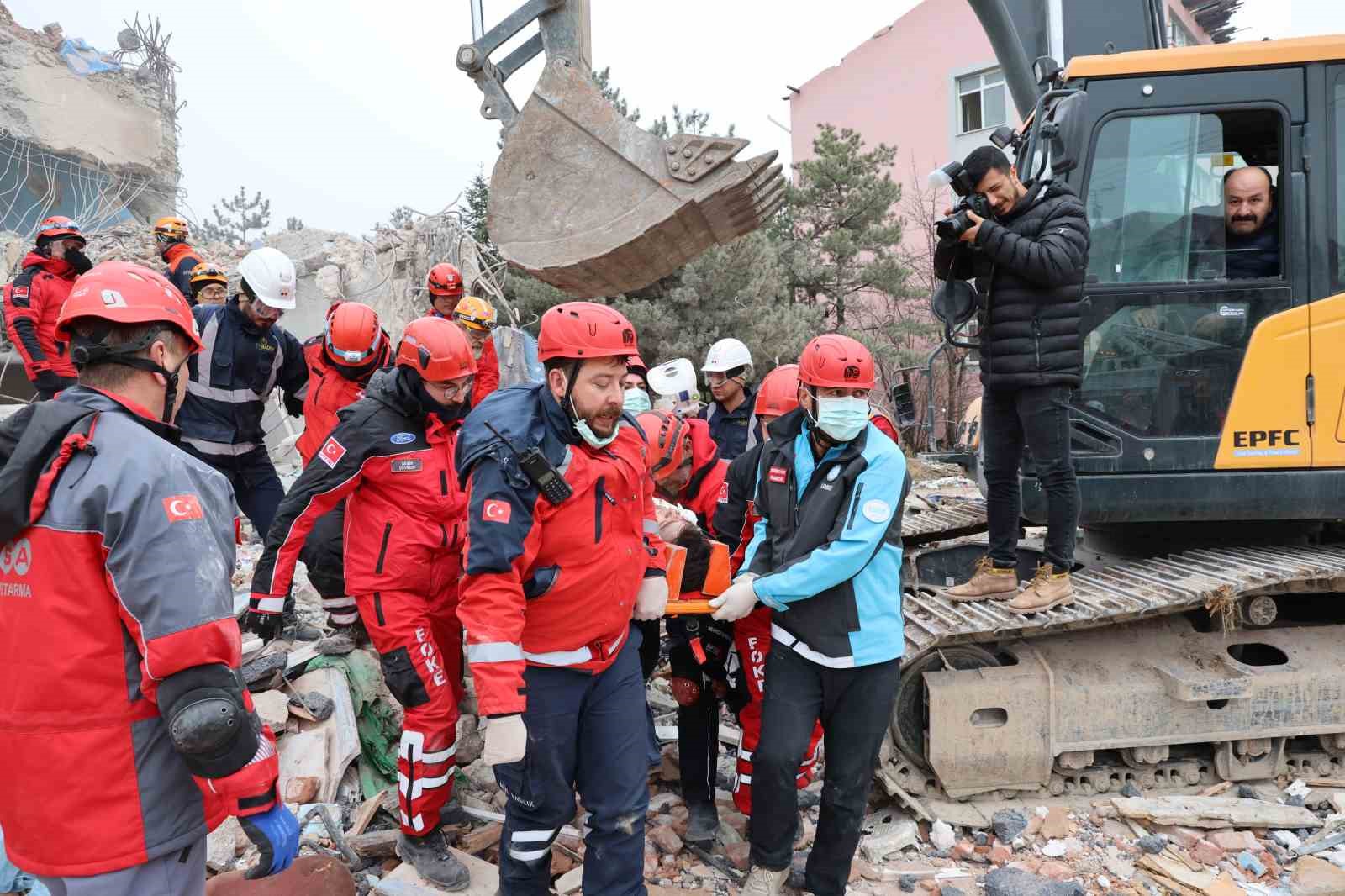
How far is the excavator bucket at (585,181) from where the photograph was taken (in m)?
3.98

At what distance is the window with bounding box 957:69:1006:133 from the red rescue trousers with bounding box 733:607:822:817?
62.2 feet

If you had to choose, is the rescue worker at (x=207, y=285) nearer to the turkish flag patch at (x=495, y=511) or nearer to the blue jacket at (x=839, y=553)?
the turkish flag patch at (x=495, y=511)

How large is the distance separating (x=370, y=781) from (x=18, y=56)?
492 inches

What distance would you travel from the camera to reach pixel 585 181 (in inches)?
164

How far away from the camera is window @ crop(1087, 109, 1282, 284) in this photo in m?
4.19

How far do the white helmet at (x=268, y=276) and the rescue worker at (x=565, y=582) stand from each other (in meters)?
2.64

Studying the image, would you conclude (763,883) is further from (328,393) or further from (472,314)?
(472,314)

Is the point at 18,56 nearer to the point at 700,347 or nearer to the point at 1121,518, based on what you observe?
the point at 700,347

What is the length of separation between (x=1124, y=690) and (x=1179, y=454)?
1.19 meters

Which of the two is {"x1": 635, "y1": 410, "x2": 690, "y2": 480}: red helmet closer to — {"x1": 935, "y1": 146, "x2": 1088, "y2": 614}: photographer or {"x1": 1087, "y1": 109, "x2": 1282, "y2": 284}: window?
{"x1": 935, "y1": 146, "x2": 1088, "y2": 614}: photographer

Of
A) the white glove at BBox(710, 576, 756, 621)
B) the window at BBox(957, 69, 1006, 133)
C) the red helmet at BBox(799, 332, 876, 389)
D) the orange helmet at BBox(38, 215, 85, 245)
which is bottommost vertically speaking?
the white glove at BBox(710, 576, 756, 621)

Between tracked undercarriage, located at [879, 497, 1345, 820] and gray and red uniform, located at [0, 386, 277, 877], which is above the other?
gray and red uniform, located at [0, 386, 277, 877]

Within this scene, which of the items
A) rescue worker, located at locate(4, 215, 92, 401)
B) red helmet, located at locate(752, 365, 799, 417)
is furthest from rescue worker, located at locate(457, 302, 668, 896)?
rescue worker, located at locate(4, 215, 92, 401)

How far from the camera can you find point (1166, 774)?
14.2 ft
